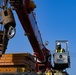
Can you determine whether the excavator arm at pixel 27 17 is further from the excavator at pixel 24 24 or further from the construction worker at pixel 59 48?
the construction worker at pixel 59 48

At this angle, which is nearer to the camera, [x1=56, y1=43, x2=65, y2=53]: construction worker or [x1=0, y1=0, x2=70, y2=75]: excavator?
[x1=0, y1=0, x2=70, y2=75]: excavator

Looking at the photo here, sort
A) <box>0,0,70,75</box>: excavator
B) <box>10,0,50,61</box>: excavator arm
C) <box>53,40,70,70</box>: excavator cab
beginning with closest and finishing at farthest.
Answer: <box>0,0,70,75</box>: excavator, <box>10,0,50,61</box>: excavator arm, <box>53,40,70,70</box>: excavator cab

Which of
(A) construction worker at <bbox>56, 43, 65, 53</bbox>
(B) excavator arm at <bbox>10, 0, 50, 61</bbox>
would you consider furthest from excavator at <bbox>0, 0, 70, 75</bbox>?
(A) construction worker at <bbox>56, 43, 65, 53</bbox>

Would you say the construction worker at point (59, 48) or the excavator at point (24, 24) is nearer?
the excavator at point (24, 24)

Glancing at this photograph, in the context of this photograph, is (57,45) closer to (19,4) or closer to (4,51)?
(19,4)

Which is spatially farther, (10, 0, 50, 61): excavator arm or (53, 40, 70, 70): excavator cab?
(53, 40, 70, 70): excavator cab

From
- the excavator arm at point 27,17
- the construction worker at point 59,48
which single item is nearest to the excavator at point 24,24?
the excavator arm at point 27,17

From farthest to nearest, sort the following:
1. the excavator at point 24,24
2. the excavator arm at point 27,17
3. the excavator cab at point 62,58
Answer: the excavator cab at point 62,58 < the excavator arm at point 27,17 < the excavator at point 24,24

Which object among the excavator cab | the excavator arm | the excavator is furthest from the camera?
the excavator cab

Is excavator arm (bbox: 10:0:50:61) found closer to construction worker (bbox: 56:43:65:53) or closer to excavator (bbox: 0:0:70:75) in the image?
excavator (bbox: 0:0:70:75)

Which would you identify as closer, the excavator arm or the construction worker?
the excavator arm

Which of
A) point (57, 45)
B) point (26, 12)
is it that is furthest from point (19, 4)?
point (57, 45)

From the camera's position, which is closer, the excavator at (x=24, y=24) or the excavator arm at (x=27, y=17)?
the excavator at (x=24, y=24)

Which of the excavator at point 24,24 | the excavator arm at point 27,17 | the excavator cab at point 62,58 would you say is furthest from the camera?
the excavator cab at point 62,58
